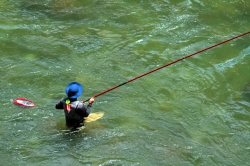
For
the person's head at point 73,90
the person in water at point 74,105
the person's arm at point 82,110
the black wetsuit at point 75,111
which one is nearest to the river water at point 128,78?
the black wetsuit at point 75,111

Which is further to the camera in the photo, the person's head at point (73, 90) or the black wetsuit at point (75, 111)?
the black wetsuit at point (75, 111)

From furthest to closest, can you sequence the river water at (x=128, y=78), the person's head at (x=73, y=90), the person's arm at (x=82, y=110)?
1. the river water at (x=128, y=78)
2. the person's arm at (x=82, y=110)
3. the person's head at (x=73, y=90)

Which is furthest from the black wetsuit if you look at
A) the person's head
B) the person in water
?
the person's head

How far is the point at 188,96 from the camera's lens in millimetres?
9039

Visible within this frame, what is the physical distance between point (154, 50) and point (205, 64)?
1304mm

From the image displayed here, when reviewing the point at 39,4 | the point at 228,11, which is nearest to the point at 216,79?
the point at 228,11

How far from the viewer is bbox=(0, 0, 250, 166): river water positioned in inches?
296

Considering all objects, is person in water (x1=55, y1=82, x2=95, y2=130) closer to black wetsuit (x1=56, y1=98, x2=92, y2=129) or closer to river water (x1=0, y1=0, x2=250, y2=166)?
black wetsuit (x1=56, y1=98, x2=92, y2=129)

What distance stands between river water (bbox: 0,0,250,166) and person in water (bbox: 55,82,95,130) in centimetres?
44

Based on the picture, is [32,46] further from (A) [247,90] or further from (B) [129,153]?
(A) [247,90]

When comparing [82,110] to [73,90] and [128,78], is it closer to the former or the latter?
[73,90]

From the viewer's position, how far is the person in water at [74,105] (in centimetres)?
709

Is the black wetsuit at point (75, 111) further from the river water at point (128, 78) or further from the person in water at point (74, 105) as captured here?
the river water at point (128, 78)

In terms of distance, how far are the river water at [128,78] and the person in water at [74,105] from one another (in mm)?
439
